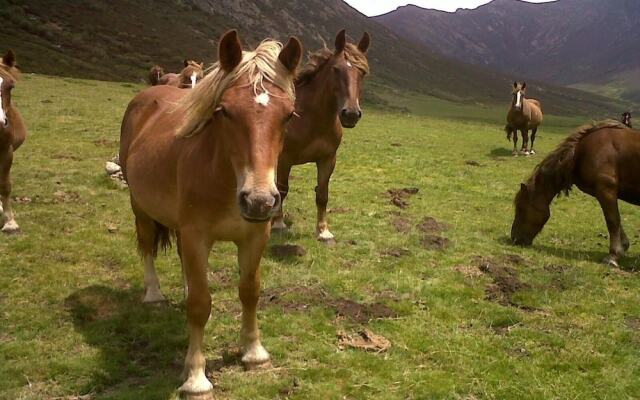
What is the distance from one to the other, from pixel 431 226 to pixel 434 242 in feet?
4.00

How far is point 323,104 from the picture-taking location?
29.8 feet

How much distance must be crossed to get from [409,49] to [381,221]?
156556 millimetres

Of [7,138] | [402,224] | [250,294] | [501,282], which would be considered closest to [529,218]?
[402,224]

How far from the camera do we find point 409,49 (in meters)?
158

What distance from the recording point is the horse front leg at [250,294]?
480 centimetres

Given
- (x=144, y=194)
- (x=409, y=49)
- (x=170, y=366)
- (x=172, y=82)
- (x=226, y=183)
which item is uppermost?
(x=409, y=49)

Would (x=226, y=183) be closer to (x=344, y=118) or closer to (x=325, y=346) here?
(x=325, y=346)

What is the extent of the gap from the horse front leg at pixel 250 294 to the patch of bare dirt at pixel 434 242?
16.4 feet

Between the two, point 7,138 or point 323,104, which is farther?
point 323,104

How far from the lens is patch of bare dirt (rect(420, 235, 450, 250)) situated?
375 inches

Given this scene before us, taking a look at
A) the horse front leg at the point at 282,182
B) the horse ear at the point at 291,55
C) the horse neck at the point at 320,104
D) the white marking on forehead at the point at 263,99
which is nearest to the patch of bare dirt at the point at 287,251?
the horse front leg at the point at 282,182

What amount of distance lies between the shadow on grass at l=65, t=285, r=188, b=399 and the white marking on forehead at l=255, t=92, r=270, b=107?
2709 millimetres

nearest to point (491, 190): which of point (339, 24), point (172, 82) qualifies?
point (172, 82)

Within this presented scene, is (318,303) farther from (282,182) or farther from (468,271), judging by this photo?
(282,182)
